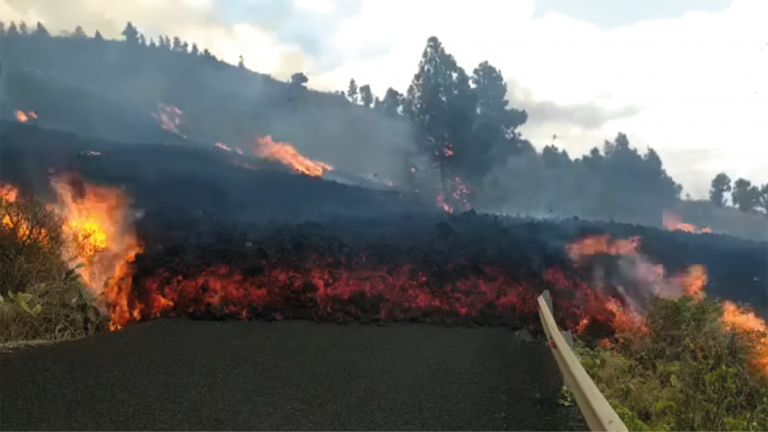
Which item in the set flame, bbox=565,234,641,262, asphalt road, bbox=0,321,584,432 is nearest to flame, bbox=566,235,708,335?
flame, bbox=565,234,641,262

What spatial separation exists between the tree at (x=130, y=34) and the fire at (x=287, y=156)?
3.85 metres

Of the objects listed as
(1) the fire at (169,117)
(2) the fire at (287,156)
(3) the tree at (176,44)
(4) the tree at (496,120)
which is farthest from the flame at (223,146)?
(4) the tree at (496,120)

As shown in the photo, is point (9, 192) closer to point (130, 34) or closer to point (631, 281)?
Result: point (130, 34)

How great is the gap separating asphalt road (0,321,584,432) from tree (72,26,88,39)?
28.0ft

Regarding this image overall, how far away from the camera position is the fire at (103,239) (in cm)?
1048

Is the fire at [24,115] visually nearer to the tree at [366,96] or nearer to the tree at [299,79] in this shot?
the tree at [299,79]

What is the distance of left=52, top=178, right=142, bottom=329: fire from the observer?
34.4ft

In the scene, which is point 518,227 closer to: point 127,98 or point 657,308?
point 657,308

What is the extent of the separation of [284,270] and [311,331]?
2.90 metres

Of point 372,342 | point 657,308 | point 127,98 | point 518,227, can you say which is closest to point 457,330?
point 372,342

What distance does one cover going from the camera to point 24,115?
44.6 ft

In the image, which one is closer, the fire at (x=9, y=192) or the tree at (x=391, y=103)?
the fire at (x=9, y=192)

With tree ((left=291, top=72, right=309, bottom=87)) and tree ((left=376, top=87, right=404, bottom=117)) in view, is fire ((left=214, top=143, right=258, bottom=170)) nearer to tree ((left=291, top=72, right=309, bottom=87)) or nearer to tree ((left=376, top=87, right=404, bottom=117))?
tree ((left=291, top=72, right=309, bottom=87))

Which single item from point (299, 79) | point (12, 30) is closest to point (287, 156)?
point (299, 79)
